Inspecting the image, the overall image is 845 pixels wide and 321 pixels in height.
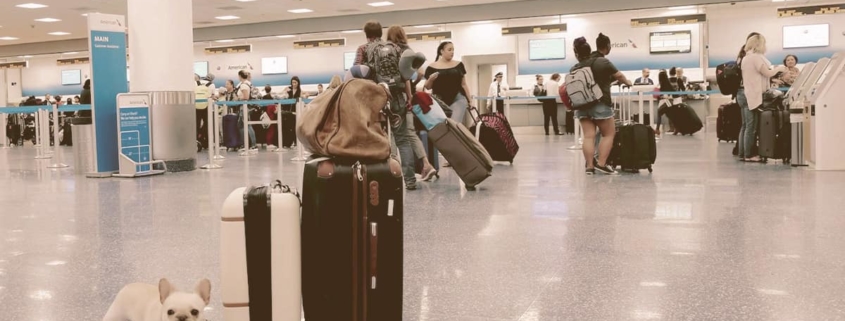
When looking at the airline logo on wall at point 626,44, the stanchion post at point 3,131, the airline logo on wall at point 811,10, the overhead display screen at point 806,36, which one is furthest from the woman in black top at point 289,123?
the overhead display screen at point 806,36

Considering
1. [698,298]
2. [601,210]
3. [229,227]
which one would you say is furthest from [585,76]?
[229,227]

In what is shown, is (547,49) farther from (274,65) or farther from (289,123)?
(289,123)

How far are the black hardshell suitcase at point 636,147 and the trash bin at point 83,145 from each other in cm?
596

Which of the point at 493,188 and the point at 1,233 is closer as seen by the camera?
the point at 1,233

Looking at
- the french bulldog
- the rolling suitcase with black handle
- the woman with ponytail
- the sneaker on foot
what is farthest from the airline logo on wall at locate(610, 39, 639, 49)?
the french bulldog

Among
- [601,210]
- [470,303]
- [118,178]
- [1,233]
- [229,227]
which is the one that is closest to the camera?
[229,227]

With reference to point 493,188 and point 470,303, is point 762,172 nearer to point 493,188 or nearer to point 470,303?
point 493,188

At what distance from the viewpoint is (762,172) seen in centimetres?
768

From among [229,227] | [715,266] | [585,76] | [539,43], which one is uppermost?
[539,43]

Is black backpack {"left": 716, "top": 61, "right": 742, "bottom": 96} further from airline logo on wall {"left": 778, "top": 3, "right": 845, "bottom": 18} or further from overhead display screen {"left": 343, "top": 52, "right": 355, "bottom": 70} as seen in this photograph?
overhead display screen {"left": 343, "top": 52, "right": 355, "bottom": 70}

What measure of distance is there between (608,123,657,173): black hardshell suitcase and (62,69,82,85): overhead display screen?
2833 cm

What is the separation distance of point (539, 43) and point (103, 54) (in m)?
16.2

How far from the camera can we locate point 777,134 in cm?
864

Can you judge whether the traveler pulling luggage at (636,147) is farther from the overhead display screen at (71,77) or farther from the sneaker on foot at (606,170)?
the overhead display screen at (71,77)
